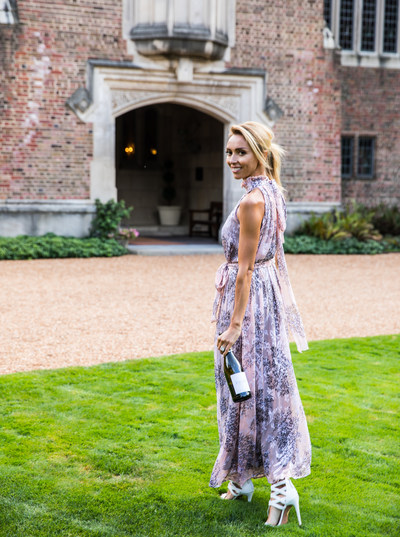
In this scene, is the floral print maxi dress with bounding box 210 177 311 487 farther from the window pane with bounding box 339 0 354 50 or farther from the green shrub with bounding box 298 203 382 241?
the window pane with bounding box 339 0 354 50

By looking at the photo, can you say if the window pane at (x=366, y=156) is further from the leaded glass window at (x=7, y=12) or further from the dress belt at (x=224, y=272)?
the dress belt at (x=224, y=272)

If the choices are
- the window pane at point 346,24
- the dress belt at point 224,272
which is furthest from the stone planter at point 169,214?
the dress belt at point 224,272

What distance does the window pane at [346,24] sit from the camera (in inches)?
745

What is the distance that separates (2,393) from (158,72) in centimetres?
1105

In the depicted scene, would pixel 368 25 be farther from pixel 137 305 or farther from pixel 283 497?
pixel 283 497

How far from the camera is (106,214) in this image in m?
14.9

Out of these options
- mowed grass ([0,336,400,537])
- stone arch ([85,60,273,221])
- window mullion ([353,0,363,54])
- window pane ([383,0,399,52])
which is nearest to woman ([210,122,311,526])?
mowed grass ([0,336,400,537])

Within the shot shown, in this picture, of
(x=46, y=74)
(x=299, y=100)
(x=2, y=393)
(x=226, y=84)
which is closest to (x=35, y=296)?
(x=2, y=393)

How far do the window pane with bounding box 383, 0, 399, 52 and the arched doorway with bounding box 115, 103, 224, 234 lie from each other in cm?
512

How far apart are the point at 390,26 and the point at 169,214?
7.78 m

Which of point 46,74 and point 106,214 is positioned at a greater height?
point 46,74

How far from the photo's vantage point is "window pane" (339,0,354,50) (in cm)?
1892

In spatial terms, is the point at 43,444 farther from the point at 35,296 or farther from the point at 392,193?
the point at 392,193

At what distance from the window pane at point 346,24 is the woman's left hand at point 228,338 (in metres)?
17.1
